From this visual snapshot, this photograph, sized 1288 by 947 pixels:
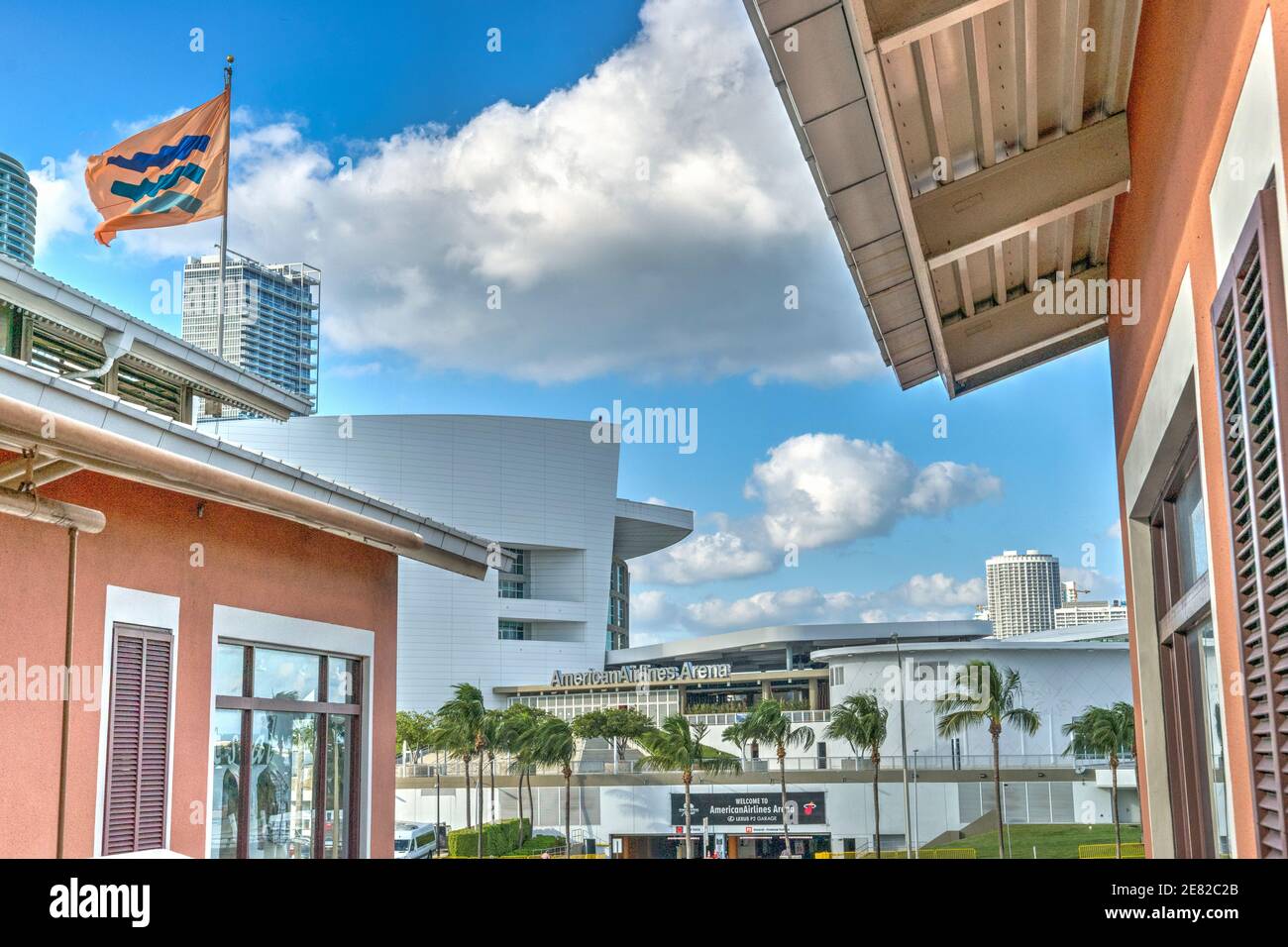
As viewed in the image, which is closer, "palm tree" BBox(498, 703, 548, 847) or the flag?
the flag

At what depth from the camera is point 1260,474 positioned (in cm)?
210

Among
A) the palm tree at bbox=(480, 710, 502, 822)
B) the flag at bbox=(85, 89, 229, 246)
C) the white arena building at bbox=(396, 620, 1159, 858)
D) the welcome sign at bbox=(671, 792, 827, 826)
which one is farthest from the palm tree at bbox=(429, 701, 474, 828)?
the flag at bbox=(85, 89, 229, 246)

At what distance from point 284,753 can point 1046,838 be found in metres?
40.7

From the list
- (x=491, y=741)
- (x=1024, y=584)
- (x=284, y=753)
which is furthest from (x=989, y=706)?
(x=1024, y=584)

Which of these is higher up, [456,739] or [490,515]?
[490,515]

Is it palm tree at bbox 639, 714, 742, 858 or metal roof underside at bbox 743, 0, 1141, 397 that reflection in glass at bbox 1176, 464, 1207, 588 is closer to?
metal roof underside at bbox 743, 0, 1141, 397

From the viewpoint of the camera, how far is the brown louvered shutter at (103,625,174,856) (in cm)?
651

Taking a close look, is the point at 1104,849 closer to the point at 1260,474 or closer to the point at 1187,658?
the point at 1187,658

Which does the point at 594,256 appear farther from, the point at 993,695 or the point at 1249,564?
the point at 1249,564

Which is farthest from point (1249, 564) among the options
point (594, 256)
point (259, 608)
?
point (594, 256)

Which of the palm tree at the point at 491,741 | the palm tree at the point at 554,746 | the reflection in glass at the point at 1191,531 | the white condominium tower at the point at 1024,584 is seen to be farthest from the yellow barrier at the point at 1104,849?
the white condominium tower at the point at 1024,584

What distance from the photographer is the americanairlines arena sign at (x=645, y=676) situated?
67062 mm

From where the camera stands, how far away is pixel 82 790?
624 centimetres

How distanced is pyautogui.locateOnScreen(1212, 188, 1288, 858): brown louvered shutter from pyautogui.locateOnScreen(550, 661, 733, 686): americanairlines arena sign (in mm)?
64846
